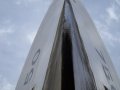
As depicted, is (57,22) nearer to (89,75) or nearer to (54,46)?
(54,46)

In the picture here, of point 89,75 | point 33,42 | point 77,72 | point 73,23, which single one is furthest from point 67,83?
point 33,42

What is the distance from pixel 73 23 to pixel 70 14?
0.64 feet

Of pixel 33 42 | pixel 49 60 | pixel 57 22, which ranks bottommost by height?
pixel 49 60

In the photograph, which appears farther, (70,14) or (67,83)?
(70,14)

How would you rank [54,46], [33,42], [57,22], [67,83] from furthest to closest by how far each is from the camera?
[33,42] → [57,22] → [67,83] → [54,46]

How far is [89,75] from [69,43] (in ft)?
2.16

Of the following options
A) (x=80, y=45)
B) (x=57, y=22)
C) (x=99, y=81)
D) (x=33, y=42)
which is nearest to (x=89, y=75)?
(x=99, y=81)

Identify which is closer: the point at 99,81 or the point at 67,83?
the point at 99,81

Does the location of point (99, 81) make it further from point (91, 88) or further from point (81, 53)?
point (81, 53)

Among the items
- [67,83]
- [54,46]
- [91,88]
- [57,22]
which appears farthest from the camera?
[57,22]

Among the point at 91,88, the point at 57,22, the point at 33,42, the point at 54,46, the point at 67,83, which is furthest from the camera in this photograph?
the point at 33,42

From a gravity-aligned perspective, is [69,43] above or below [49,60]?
above

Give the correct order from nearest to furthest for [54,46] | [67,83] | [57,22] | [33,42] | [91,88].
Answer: [91,88] < [54,46] < [67,83] < [57,22] < [33,42]

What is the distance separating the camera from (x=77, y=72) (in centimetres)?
308
